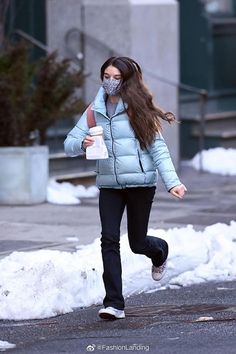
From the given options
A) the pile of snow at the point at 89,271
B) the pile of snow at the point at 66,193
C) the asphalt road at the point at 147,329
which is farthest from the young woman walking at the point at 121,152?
the pile of snow at the point at 66,193

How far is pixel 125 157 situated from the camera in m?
7.16

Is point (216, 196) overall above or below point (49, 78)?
below

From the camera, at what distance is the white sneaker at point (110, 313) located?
23.6 feet

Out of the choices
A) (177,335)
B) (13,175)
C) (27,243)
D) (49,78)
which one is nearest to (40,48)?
(49,78)

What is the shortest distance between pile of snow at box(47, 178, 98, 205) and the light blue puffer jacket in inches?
216

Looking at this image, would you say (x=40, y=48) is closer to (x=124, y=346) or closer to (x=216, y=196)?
(x=216, y=196)

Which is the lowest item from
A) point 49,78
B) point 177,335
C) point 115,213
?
point 177,335

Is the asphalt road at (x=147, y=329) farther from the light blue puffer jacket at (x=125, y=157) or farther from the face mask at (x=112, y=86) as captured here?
the face mask at (x=112, y=86)

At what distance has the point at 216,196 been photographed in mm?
13523

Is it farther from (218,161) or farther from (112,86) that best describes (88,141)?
(218,161)

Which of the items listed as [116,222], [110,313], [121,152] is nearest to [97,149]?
[121,152]

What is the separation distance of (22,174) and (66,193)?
3.50ft

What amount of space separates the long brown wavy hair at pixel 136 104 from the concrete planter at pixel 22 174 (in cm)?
508

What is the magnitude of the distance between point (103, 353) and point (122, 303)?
3.00ft
